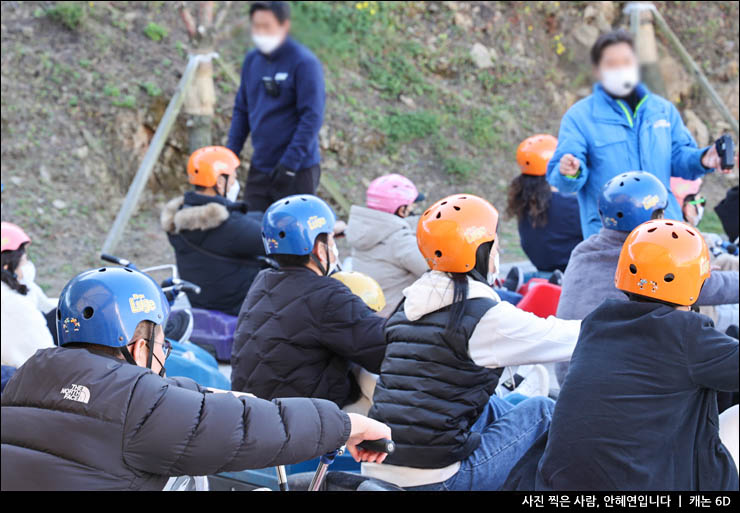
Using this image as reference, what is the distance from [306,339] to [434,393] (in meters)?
0.91

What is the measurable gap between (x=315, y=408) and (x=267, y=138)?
5.07m

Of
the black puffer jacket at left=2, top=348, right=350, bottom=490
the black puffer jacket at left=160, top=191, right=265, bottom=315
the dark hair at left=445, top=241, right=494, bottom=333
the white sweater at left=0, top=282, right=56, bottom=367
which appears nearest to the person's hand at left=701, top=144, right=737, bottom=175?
the dark hair at left=445, top=241, right=494, bottom=333

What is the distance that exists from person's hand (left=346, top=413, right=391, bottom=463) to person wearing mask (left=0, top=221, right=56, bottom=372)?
2.77 meters

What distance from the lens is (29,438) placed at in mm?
2068

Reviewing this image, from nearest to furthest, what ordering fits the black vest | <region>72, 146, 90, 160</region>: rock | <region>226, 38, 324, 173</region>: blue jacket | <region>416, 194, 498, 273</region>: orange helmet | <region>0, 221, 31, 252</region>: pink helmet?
1. the black vest
2. <region>416, 194, 498, 273</region>: orange helmet
3. <region>0, 221, 31, 252</region>: pink helmet
4. <region>226, 38, 324, 173</region>: blue jacket
5. <region>72, 146, 90, 160</region>: rock

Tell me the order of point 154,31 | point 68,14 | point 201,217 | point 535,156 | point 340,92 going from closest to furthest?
point 201,217, point 535,156, point 68,14, point 154,31, point 340,92

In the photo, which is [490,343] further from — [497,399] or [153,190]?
[153,190]

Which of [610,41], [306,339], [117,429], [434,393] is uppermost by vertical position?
[610,41]

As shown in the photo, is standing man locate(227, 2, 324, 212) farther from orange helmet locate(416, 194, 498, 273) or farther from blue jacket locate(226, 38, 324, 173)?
orange helmet locate(416, 194, 498, 273)

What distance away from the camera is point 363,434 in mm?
2492

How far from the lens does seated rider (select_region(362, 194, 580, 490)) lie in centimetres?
325

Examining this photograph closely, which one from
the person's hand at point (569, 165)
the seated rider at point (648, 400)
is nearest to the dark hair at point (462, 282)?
the seated rider at point (648, 400)

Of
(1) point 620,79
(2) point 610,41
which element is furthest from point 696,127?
(2) point 610,41

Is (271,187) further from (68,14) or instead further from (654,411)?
(68,14)
